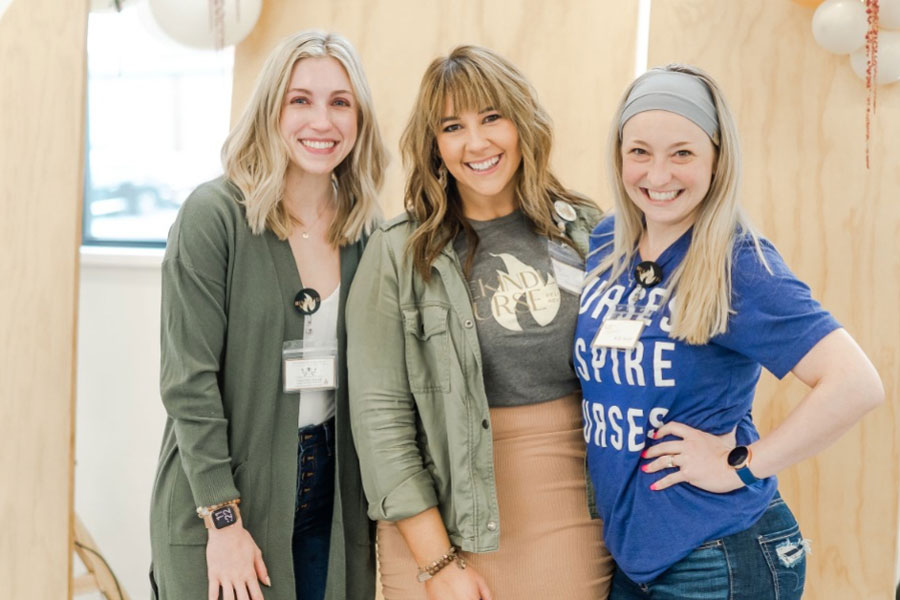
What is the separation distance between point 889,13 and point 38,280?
2.37m

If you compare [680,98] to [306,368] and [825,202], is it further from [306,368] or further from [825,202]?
[825,202]

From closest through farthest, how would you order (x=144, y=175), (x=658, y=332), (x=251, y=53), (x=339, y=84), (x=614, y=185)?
(x=658, y=332)
(x=614, y=185)
(x=339, y=84)
(x=251, y=53)
(x=144, y=175)

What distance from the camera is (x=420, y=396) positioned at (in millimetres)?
1690

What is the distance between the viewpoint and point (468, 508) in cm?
163

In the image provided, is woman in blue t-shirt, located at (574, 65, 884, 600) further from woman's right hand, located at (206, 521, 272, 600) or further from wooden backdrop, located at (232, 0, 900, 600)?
wooden backdrop, located at (232, 0, 900, 600)

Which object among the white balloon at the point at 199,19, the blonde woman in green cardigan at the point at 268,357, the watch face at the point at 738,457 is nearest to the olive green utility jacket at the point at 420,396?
the blonde woman in green cardigan at the point at 268,357

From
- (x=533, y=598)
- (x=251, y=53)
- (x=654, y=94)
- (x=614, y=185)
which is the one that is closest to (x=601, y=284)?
(x=614, y=185)

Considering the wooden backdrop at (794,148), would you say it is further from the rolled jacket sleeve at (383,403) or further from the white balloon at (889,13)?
the rolled jacket sleeve at (383,403)

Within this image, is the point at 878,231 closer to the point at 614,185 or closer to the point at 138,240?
the point at 614,185

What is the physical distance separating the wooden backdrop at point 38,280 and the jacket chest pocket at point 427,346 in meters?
1.11

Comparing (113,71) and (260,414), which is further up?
(113,71)

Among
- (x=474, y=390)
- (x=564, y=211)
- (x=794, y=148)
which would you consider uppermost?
(x=794, y=148)

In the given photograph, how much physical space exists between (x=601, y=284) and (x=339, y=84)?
705mm

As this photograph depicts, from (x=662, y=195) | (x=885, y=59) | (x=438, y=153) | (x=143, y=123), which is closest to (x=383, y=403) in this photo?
(x=438, y=153)
